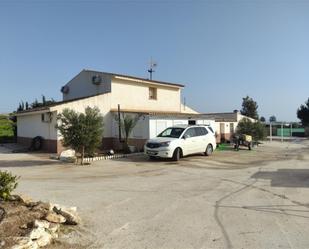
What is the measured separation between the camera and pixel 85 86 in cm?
2767

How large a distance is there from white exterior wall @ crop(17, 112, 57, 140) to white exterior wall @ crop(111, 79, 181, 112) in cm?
497

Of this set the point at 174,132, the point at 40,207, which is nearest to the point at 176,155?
the point at 174,132

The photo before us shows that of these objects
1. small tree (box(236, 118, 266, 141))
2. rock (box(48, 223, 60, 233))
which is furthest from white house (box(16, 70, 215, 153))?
rock (box(48, 223, 60, 233))

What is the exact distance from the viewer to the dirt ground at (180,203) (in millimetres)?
5430

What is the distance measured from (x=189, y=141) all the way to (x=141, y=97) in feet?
32.6

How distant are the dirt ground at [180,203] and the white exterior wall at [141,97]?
440 inches

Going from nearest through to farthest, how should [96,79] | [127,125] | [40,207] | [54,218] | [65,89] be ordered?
[54,218], [40,207], [127,125], [96,79], [65,89]

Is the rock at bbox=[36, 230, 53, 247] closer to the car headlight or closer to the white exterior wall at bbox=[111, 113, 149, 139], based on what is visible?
the car headlight

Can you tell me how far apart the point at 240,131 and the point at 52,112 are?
16.3 m

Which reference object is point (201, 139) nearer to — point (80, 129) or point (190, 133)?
point (190, 133)

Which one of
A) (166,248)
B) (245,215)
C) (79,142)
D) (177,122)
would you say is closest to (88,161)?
(79,142)

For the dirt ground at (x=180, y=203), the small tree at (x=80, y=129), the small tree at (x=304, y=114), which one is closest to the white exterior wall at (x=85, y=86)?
the small tree at (x=80, y=129)

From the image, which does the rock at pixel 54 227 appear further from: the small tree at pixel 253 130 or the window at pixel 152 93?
the small tree at pixel 253 130

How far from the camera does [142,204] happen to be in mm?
7789
